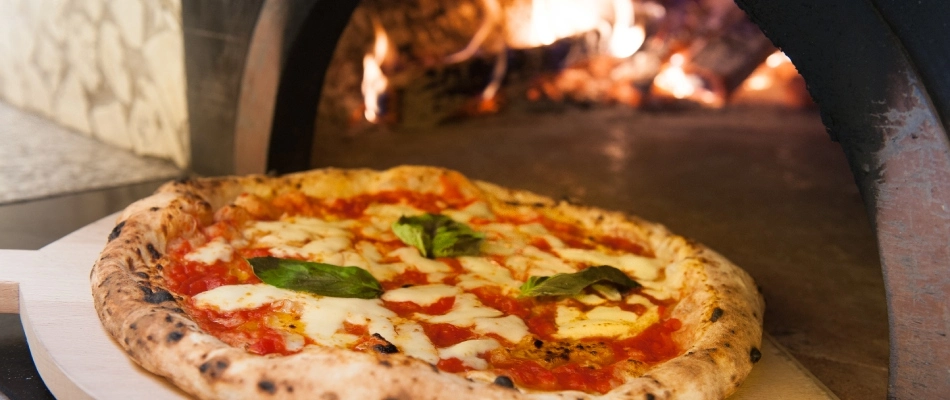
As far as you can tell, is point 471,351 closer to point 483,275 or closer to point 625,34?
point 483,275

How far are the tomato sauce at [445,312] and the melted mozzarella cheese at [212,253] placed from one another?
0.07 ft

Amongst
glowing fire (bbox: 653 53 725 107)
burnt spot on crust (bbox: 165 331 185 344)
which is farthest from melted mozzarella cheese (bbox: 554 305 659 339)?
glowing fire (bbox: 653 53 725 107)

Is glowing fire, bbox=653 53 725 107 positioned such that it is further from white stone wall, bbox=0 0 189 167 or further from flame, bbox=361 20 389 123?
white stone wall, bbox=0 0 189 167

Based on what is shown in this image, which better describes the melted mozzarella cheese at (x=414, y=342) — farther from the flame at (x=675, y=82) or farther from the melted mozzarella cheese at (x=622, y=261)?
the flame at (x=675, y=82)

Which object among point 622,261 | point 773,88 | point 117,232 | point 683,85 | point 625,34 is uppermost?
point 625,34

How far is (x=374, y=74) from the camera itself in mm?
6488

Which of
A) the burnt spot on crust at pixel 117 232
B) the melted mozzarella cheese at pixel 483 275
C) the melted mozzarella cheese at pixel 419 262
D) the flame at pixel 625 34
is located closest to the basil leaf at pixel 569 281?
the melted mozzarella cheese at pixel 483 275

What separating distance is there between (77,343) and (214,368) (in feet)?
1.59

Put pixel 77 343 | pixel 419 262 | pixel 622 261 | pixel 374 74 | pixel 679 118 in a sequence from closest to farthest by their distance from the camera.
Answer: pixel 77 343 < pixel 419 262 < pixel 622 261 < pixel 374 74 < pixel 679 118

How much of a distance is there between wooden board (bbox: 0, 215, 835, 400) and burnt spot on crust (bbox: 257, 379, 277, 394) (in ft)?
0.73

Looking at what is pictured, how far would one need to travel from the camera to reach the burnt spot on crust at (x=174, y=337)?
1.84 metres

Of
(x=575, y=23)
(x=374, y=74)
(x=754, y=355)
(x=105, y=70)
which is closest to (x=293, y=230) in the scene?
(x=754, y=355)

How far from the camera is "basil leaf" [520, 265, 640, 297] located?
7.72ft

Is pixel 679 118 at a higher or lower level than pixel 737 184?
higher
